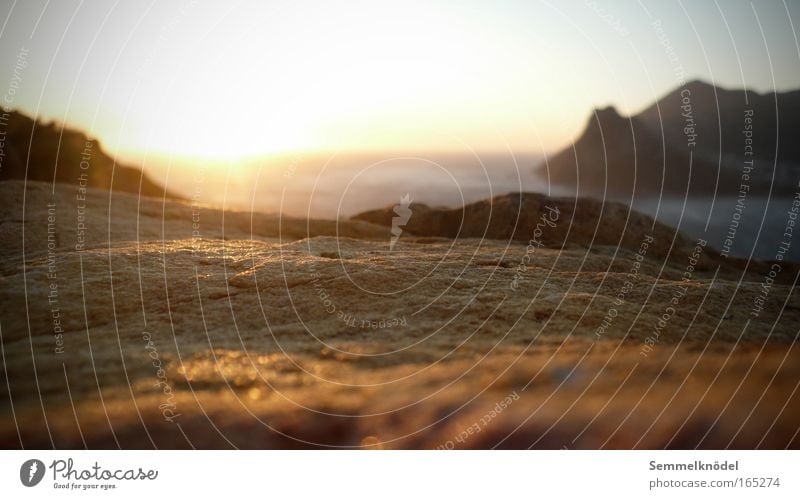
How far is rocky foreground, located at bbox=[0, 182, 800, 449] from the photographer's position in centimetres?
471

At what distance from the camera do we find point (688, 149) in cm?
895

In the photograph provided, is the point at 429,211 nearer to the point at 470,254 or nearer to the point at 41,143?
the point at 470,254

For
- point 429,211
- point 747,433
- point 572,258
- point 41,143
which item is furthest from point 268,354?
point 41,143

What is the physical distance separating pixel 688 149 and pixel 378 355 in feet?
21.7

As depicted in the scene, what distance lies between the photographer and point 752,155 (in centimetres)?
845

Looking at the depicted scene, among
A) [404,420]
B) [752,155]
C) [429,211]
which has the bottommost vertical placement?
[404,420]

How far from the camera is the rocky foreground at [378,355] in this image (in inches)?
186
